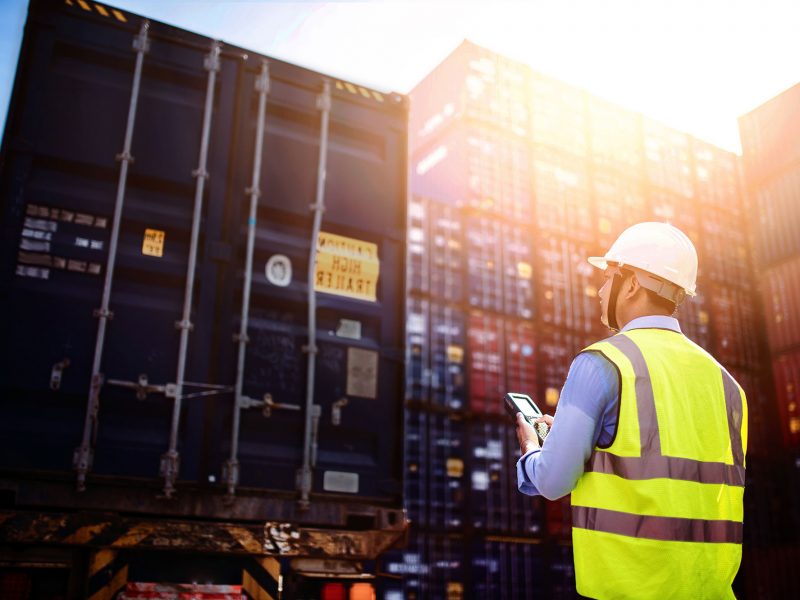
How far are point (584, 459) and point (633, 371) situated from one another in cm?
27

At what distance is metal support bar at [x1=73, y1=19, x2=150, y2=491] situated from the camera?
4.14 meters

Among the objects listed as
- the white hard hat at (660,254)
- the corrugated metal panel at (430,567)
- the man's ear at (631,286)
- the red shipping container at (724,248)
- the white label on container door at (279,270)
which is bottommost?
the corrugated metal panel at (430,567)

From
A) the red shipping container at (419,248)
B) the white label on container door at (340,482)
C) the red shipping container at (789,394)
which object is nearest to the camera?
the white label on container door at (340,482)

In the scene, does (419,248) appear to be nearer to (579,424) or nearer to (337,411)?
(337,411)

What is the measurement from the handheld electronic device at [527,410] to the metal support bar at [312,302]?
2.44 m

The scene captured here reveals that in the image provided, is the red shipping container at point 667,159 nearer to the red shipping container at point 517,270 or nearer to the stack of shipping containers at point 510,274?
the stack of shipping containers at point 510,274

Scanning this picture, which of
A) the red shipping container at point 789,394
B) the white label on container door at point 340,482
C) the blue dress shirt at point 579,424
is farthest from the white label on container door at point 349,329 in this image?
the red shipping container at point 789,394

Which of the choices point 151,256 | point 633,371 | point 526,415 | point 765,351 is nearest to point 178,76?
point 151,256

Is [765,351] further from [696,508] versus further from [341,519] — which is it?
[696,508]

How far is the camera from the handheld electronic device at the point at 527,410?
2.33m

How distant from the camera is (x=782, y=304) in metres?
16.3

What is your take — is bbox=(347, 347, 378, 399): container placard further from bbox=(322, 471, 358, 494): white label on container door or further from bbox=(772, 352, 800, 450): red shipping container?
bbox=(772, 352, 800, 450): red shipping container

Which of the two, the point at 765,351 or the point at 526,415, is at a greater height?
the point at 765,351

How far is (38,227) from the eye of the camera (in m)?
4.48
